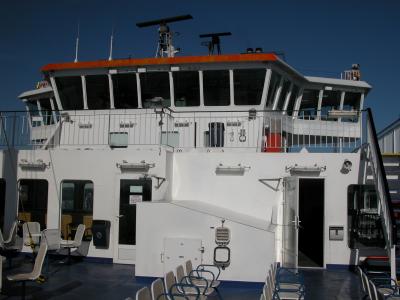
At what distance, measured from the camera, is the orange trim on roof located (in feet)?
34.1

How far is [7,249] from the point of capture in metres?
8.47

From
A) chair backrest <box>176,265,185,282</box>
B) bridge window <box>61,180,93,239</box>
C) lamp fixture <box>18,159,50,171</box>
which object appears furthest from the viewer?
lamp fixture <box>18,159,50,171</box>

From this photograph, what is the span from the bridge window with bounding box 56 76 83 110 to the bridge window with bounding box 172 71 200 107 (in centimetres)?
251

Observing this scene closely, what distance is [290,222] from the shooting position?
342 inches

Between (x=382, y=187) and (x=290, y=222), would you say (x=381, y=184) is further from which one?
(x=290, y=222)

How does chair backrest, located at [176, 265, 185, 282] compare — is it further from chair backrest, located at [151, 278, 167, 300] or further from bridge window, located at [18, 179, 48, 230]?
bridge window, located at [18, 179, 48, 230]

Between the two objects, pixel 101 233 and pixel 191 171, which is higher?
pixel 191 171

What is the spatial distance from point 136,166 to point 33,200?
9.09 feet

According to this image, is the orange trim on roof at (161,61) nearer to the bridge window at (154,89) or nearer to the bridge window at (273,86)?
the bridge window at (154,89)

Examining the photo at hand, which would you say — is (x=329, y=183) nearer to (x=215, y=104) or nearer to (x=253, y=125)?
(x=253, y=125)

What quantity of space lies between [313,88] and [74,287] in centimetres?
939

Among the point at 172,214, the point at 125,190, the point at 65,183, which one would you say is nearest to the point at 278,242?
the point at 172,214

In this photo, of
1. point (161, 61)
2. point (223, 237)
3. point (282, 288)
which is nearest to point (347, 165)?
point (223, 237)

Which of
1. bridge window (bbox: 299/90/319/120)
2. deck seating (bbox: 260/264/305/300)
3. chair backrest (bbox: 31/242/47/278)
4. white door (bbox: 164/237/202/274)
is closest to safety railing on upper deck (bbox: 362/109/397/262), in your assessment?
deck seating (bbox: 260/264/305/300)
